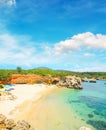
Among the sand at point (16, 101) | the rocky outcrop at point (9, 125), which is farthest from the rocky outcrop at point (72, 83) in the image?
the rocky outcrop at point (9, 125)

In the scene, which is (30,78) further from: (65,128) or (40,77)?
(65,128)

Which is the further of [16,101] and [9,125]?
[16,101]

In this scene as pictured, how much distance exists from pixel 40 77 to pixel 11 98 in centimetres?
7246

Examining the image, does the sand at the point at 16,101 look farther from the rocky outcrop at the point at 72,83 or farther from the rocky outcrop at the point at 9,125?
the rocky outcrop at the point at 72,83

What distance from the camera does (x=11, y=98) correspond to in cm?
4872

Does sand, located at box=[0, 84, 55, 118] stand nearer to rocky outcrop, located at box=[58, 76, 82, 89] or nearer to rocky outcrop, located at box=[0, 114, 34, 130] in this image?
rocky outcrop, located at box=[0, 114, 34, 130]

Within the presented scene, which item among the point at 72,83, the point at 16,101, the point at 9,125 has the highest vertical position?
the point at 72,83

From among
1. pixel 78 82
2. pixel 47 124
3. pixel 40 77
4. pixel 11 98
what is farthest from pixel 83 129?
pixel 40 77

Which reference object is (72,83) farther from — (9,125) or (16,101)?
(9,125)

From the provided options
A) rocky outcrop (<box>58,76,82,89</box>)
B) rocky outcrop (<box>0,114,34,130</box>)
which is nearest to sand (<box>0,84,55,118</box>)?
rocky outcrop (<box>0,114,34,130</box>)

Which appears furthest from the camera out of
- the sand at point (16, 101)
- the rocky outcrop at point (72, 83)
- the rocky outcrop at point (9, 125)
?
the rocky outcrop at point (72, 83)

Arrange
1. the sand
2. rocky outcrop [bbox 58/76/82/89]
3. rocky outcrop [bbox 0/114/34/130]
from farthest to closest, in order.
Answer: rocky outcrop [bbox 58/76/82/89] → the sand → rocky outcrop [bbox 0/114/34/130]

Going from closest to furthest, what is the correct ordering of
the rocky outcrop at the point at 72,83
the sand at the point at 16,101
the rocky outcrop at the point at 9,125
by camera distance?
the rocky outcrop at the point at 9,125 < the sand at the point at 16,101 < the rocky outcrop at the point at 72,83

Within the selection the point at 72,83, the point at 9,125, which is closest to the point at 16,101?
Result: the point at 9,125
